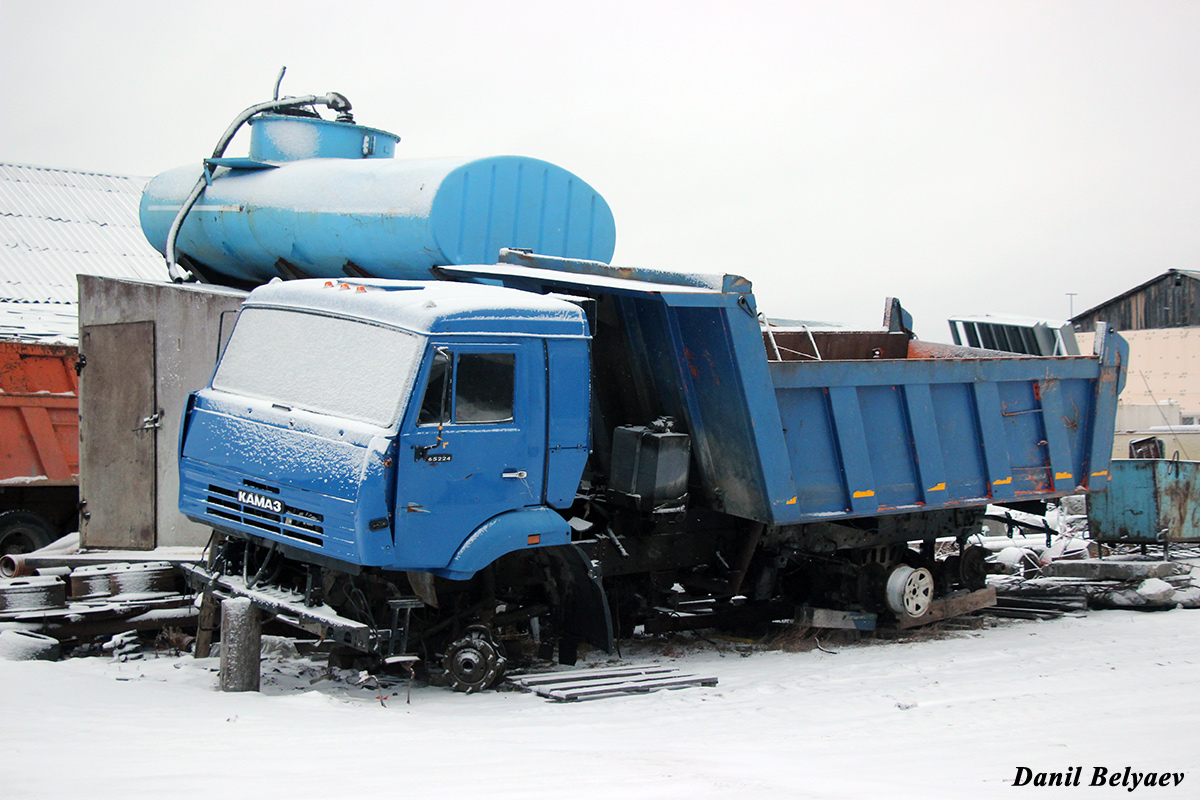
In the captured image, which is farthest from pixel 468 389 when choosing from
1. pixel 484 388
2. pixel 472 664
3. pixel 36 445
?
pixel 36 445

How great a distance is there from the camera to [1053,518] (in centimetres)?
1825

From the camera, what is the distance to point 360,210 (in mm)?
10125

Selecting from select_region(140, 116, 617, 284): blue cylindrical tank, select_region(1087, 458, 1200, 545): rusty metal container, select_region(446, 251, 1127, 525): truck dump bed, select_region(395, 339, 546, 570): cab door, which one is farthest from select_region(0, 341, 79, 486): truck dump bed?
select_region(1087, 458, 1200, 545): rusty metal container

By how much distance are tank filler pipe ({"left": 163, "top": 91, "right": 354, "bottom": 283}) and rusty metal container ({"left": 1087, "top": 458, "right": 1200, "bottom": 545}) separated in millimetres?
10008

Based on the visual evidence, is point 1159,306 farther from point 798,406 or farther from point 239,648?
point 239,648

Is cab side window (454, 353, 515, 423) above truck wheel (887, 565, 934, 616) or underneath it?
above

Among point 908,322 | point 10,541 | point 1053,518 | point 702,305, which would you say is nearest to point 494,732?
point 702,305

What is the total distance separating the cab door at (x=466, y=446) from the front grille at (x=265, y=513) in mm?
573

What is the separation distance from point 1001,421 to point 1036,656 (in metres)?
2.28

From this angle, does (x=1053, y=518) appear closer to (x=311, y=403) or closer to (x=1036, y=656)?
(x=1036, y=656)

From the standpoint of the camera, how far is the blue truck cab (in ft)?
21.9

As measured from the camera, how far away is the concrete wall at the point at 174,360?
34.2 ft

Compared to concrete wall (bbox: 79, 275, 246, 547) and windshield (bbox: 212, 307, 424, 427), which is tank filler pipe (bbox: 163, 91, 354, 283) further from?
windshield (bbox: 212, 307, 424, 427)

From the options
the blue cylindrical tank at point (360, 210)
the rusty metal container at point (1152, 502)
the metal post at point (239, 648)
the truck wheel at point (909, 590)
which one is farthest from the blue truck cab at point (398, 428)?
the rusty metal container at point (1152, 502)
